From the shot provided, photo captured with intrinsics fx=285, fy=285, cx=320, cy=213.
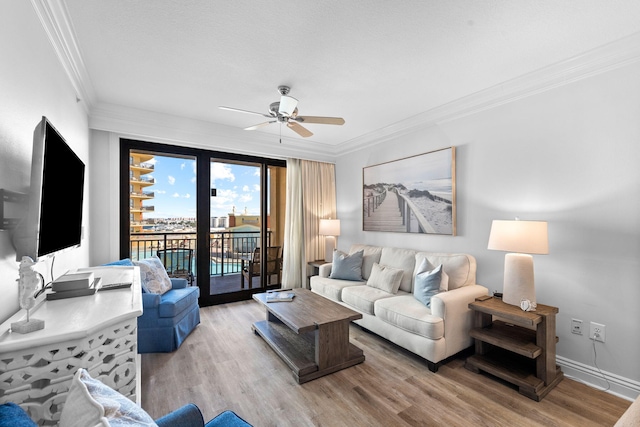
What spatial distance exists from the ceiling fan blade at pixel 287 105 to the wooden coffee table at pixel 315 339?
1903 millimetres

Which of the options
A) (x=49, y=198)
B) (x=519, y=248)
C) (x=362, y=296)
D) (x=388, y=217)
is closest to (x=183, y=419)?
(x=49, y=198)

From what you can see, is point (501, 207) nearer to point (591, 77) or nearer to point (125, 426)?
point (591, 77)

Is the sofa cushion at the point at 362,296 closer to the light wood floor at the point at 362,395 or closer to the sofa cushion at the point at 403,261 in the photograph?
the sofa cushion at the point at 403,261

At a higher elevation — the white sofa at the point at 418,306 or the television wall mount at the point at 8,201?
the television wall mount at the point at 8,201

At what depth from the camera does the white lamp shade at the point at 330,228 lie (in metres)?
4.83

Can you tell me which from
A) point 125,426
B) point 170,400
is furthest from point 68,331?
point 170,400

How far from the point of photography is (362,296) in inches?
128

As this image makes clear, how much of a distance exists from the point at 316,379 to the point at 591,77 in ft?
11.1

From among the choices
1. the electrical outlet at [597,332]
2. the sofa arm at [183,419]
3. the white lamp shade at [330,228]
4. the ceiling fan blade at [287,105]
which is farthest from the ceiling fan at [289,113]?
the electrical outlet at [597,332]

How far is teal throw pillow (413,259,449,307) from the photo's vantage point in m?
2.83

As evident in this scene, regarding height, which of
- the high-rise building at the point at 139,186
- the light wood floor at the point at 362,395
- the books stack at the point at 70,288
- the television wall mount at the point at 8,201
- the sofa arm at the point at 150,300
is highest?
the high-rise building at the point at 139,186

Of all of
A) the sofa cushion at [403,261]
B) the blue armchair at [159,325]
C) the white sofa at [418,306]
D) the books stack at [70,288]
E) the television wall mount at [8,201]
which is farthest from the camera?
the sofa cushion at [403,261]

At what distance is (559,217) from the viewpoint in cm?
251

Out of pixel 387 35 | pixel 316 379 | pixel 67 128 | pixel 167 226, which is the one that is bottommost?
pixel 316 379
